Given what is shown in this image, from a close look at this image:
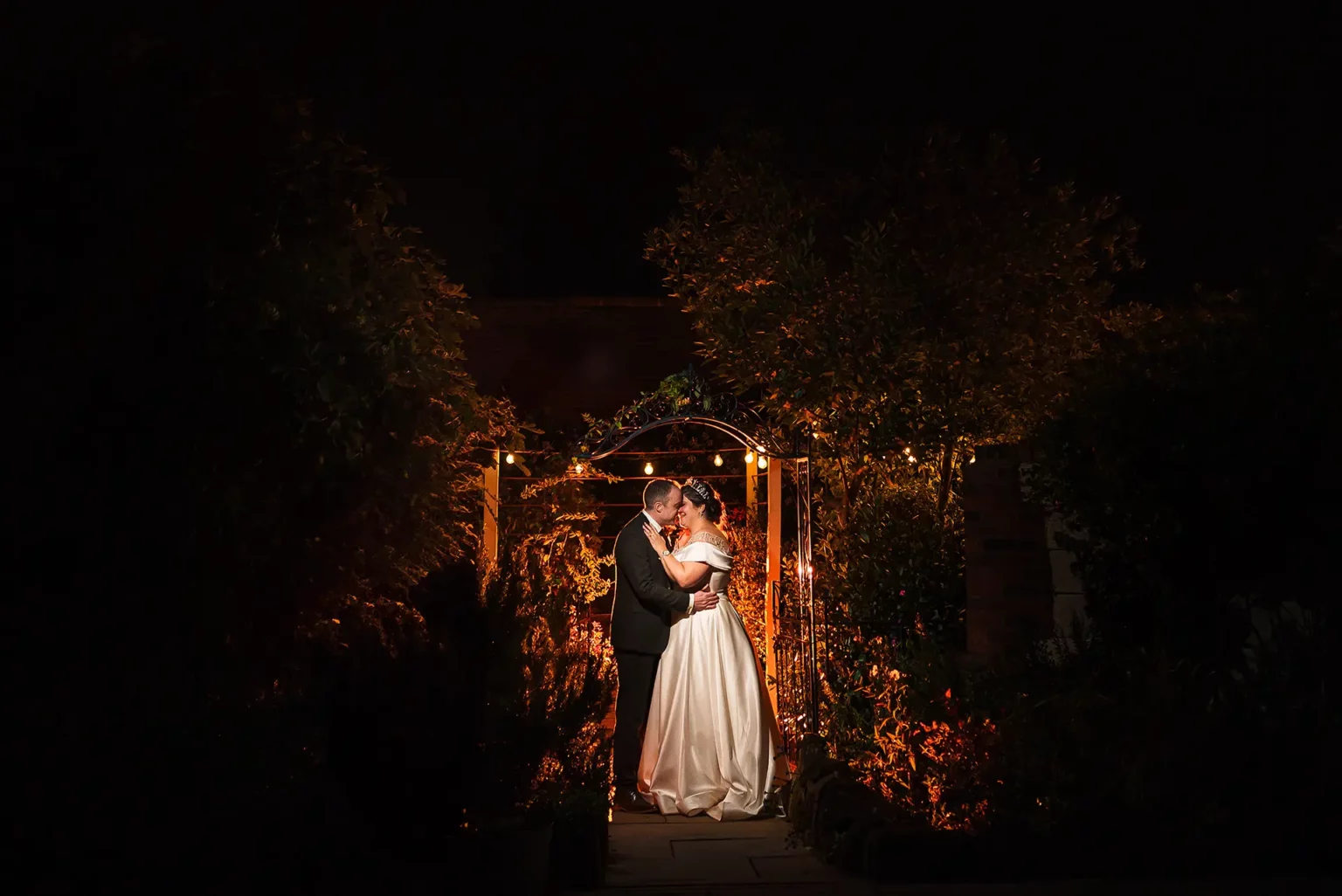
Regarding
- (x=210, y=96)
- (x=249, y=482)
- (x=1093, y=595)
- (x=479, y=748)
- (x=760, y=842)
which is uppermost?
(x=210, y=96)

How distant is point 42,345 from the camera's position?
5727mm

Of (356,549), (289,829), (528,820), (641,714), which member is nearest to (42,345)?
(356,549)

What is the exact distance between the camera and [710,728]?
27.0 feet

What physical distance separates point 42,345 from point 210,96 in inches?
56.9

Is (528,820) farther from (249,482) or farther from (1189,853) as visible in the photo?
(1189,853)

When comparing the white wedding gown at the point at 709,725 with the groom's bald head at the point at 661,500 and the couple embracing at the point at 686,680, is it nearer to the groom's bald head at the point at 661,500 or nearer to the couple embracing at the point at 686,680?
the couple embracing at the point at 686,680

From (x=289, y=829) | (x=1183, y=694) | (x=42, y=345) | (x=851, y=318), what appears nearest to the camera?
(x=289, y=829)

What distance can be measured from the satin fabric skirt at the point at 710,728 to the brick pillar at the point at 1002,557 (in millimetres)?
1653

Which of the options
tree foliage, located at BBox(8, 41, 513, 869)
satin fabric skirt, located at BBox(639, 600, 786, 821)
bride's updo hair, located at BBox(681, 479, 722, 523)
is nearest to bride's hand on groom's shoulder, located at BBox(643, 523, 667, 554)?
bride's updo hair, located at BBox(681, 479, 722, 523)

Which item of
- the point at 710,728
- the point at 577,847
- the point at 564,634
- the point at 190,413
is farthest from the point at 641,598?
the point at 190,413

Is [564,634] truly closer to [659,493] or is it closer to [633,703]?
[633,703]

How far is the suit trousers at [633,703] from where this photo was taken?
8453 mm

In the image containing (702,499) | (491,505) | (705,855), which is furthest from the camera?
(491,505)

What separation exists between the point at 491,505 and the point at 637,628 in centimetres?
131
